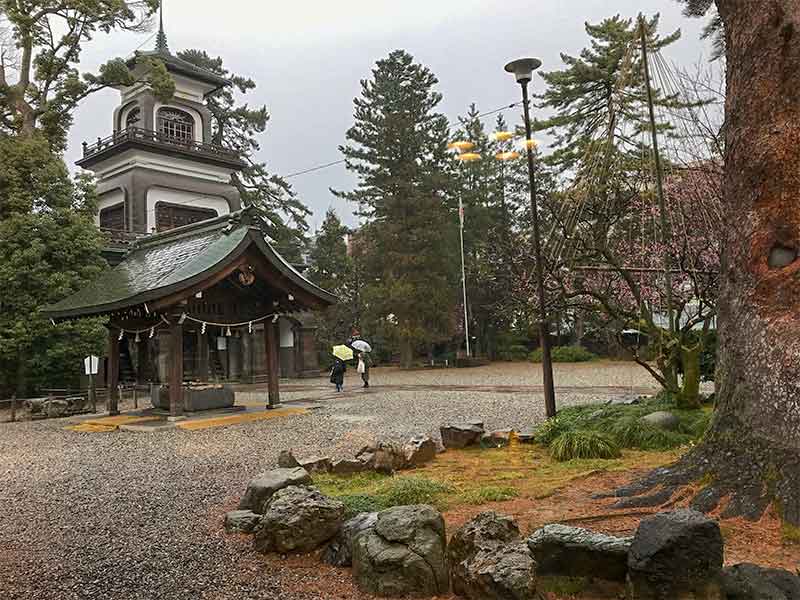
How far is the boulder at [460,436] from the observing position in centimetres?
794

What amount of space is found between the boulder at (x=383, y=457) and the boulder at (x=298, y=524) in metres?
2.11

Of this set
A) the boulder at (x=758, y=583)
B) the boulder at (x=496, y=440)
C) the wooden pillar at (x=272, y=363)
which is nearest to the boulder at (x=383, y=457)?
the boulder at (x=496, y=440)

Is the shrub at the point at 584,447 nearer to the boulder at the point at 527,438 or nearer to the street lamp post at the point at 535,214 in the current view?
the boulder at the point at 527,438

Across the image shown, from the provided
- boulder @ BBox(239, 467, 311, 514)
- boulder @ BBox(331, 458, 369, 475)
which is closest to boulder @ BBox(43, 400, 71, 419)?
boulder @ BBox(331, 458, 369, 475)

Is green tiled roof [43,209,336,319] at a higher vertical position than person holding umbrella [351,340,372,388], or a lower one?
higher

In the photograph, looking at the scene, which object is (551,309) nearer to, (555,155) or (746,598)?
(746,598)

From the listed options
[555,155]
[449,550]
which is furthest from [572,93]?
[449,550]

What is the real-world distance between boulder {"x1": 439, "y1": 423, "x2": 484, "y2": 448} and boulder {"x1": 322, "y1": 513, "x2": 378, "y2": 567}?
3686 mm

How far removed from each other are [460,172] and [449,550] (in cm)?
3201

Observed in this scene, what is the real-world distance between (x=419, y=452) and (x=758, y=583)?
4.37 meters

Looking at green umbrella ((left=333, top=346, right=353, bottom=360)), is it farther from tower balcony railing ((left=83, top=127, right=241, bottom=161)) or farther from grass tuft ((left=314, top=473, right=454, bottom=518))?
tower balcony railing ((left=83, top=127, right=241, bottom=161))

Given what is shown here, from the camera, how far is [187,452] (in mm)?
8727

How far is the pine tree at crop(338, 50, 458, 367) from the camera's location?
28.4 m

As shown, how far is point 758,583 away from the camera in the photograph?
3.00 metres
